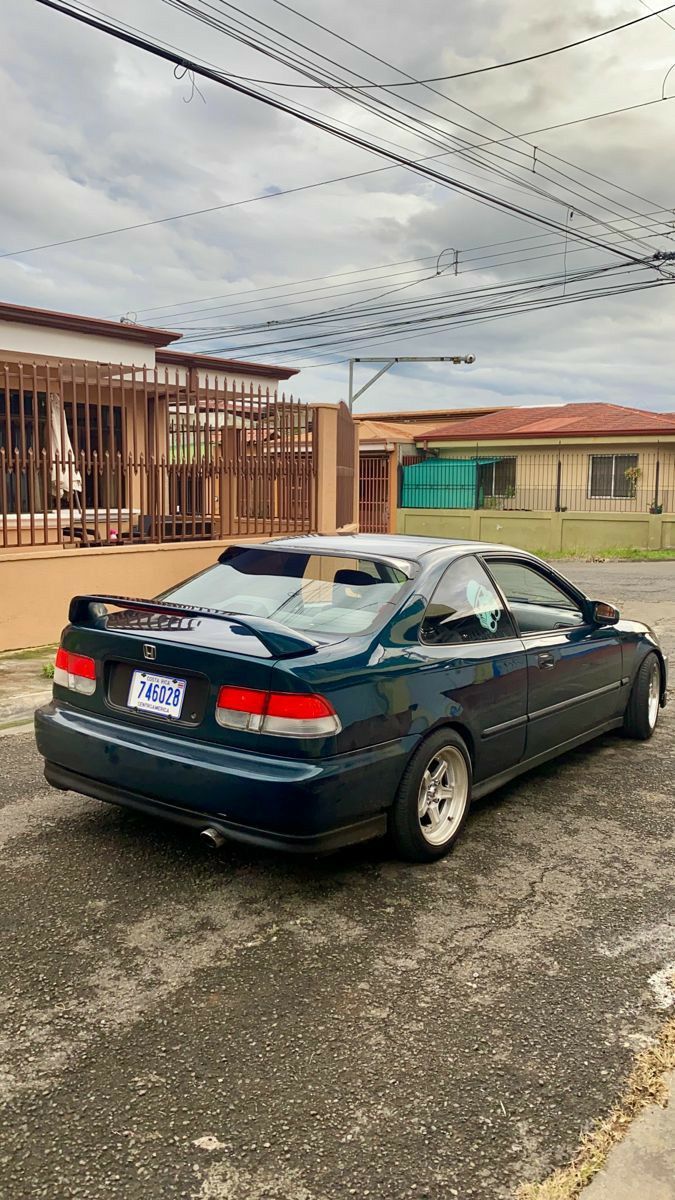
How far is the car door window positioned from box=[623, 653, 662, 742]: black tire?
80 cm

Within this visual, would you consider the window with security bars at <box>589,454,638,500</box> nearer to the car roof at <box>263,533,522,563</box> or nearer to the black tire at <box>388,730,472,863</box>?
the car roof at <box>263,533,522,563</box>

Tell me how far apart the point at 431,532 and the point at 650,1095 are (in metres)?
26.7

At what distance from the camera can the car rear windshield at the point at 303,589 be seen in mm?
4027

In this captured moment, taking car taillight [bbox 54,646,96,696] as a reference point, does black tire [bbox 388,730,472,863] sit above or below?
below

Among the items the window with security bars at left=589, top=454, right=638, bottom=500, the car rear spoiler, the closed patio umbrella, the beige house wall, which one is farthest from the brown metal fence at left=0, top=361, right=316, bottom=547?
the window with security bars at left=589, top=454, right=638, bottom=500

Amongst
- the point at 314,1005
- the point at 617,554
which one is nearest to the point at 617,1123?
the point at 314,1005

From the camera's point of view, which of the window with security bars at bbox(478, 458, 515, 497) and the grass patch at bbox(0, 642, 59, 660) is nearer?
the grass patch at bbox(0, 642, 59, 660)

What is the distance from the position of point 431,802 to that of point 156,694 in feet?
4.15

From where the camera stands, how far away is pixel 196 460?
10.8 m

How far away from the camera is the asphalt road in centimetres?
226

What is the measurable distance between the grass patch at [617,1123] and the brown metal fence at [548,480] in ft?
82.3

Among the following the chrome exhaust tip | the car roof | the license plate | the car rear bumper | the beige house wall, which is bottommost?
the chrome exhaust tip

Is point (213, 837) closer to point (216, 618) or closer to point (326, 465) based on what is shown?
point (216, 618)

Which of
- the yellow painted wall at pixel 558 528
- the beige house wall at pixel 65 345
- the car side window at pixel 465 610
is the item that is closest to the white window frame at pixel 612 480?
the yellow painted wall at pixel 558 528
